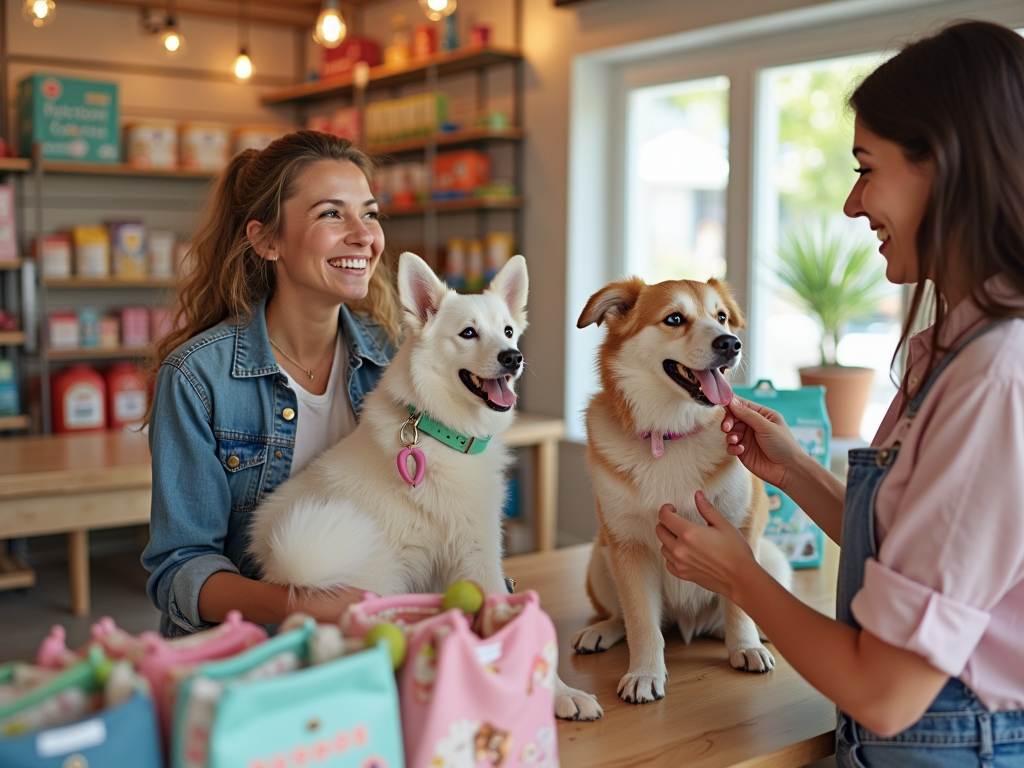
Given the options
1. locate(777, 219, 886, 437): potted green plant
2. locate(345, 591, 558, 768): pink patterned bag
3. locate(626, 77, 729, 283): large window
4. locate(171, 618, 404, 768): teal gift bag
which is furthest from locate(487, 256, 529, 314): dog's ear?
locate(626, 77, 729, 283): large window

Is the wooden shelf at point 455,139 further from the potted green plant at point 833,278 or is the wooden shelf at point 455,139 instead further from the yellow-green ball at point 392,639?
the yellow-green ball at point 392,639

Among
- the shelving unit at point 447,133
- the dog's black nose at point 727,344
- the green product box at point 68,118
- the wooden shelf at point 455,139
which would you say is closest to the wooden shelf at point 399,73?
the shelving unit at point 447,133

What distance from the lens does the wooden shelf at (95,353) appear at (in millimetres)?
4815

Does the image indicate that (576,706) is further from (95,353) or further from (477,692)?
(95,353)

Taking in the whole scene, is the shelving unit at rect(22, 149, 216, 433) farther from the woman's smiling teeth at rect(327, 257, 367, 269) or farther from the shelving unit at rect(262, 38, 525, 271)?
the woman's smiling teeth at rect(327, 257, 367, 269)

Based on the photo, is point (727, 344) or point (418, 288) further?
point (418, 288)

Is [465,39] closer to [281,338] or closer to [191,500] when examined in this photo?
[281,338]

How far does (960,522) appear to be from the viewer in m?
0.96

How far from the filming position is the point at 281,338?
1.83m

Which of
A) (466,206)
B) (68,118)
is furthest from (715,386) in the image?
(68,118)

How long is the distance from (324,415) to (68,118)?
3.80 metres

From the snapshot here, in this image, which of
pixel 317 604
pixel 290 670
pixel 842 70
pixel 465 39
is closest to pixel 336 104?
pixel 465 39

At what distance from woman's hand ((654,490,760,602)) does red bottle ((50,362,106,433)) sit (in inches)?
165

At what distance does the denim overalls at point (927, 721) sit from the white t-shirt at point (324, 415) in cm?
102
